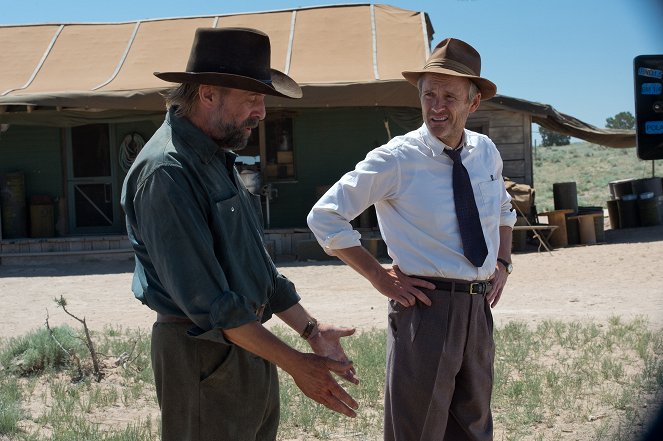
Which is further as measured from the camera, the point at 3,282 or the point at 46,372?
the point at 3,282

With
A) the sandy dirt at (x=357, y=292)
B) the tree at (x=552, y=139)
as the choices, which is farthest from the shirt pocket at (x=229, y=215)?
the tree at (x=552, y=139)

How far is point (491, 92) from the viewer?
3711 millimetres

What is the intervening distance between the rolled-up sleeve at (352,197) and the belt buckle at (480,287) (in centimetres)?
49

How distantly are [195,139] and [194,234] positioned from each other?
350 millimetres

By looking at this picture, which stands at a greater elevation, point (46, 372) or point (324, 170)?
point (324, 170)

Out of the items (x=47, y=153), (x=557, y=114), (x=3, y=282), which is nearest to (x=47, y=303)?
(x=3, y=282)

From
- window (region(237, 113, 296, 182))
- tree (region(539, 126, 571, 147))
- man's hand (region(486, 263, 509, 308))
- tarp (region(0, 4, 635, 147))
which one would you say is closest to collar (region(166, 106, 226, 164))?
man's hand (region(486, 263, 509, 308))

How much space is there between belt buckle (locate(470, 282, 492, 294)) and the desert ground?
4.54 meters

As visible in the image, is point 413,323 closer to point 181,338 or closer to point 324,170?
point 181,338

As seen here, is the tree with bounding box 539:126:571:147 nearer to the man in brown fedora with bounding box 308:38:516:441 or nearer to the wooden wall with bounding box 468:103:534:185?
the wooden wall with bounding box 468:103:534:185

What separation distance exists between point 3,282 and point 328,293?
16.6 feet

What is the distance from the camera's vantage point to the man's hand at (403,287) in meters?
3.23

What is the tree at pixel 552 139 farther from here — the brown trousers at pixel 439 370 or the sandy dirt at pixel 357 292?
the brown trousers at pixel 439 370

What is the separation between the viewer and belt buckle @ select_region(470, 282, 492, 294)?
10.7 ft
